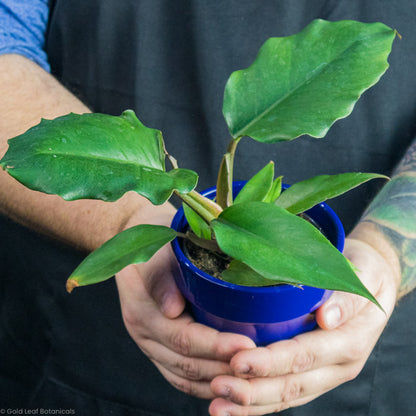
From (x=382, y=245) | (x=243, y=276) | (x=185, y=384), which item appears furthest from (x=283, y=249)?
(x=382, y=245)

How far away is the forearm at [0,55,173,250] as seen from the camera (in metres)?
0.64

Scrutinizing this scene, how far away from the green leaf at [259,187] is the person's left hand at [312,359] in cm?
13

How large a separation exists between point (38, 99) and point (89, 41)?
0.45ft

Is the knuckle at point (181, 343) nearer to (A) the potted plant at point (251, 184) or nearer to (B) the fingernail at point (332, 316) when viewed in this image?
(A) the potted plant at point (251, 184)

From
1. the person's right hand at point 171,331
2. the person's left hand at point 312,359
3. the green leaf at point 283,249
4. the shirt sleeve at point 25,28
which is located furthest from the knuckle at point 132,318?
the shirt sleeve at point 25,28

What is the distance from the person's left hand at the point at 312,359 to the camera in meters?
0.45

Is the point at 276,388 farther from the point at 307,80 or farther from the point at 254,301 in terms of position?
the point at 307,80

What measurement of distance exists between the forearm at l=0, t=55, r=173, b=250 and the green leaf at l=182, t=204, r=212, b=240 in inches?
7.2

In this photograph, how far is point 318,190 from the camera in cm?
40

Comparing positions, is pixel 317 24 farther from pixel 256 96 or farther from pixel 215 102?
pixel 215 102

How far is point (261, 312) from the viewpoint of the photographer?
393 millimetres

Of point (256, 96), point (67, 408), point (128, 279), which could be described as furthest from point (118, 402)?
point (256, 96)

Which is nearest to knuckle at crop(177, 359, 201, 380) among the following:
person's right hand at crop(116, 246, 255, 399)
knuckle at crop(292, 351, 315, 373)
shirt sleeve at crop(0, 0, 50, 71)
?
person's right hand at crop(116, 246, 255, 399)

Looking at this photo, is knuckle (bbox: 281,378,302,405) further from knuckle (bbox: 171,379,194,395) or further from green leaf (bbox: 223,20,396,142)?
green leaf (bbox: 223,20,396,142)
